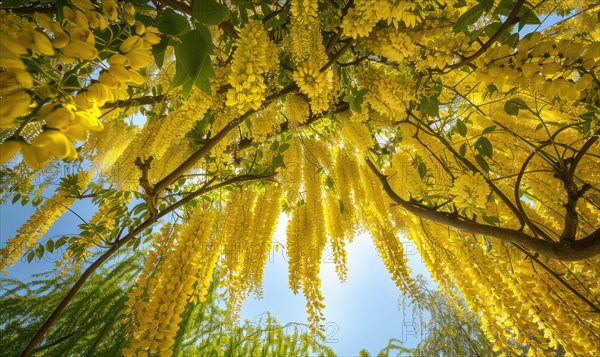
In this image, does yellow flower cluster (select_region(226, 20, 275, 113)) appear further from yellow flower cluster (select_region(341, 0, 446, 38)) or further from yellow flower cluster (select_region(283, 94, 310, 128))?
yellow flower cluster (select_region(283, 94, 310, 128))

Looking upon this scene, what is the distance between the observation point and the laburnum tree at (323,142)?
0.59 meters

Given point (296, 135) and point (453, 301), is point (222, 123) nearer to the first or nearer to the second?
point (296, 135)

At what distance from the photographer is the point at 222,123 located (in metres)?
1.32

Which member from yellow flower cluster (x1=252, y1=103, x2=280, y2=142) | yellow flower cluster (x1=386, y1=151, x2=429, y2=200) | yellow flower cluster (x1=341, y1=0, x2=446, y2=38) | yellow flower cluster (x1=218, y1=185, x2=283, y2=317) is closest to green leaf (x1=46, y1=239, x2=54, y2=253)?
yellow flower cluster (x1=218, y1=185, x2=283, y2=317)

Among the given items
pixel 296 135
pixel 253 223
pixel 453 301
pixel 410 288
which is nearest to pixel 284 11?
pixel 296 135

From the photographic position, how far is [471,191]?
39.4 inches

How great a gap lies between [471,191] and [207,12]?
906mm

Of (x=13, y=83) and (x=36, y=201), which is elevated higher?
(x=36, y=201)

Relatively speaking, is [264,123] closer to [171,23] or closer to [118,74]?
[171,23]

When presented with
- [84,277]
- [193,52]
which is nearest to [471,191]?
[193,52]

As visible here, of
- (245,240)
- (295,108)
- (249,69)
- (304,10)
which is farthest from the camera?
(245,240)

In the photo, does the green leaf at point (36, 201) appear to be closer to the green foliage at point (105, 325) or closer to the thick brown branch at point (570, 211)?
the green foliage at point (105, 325)

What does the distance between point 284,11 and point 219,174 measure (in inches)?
33.4

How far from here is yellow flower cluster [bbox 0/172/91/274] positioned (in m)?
1.77
